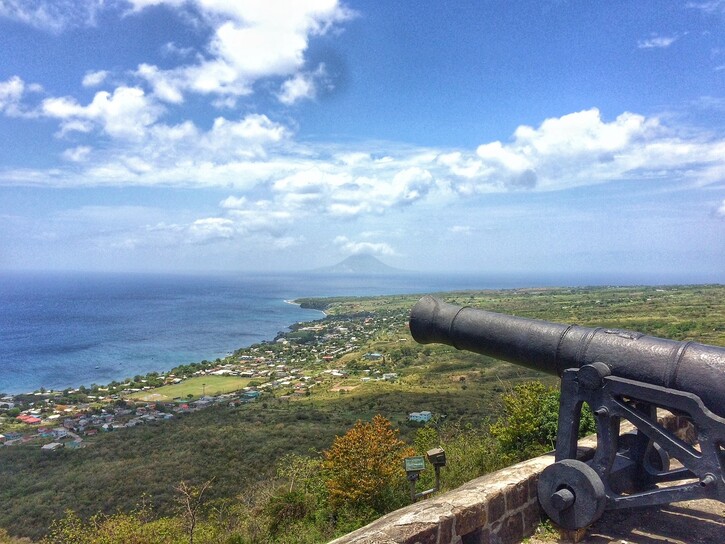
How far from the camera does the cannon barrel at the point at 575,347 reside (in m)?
3.60

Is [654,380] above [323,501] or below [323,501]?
above

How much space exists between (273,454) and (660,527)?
2469 centimetres

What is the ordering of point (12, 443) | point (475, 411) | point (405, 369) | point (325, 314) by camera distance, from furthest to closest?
1. point (325, 314)
2. point (405, 369)
3. point (12, 443)
4. point (475, 411)

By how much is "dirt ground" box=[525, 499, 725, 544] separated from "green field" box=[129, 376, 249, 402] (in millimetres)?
52660

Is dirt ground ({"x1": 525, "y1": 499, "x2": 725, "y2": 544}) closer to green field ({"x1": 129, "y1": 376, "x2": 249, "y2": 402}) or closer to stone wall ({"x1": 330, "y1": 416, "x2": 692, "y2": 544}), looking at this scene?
stone wall ({"x1": 330, "y1": 416, "x2": 692, "y2": 544})

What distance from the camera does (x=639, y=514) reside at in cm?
419

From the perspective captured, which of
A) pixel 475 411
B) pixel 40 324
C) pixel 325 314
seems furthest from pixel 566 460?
pixel 40 324

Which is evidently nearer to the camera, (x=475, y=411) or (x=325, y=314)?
(x=475, y=411)

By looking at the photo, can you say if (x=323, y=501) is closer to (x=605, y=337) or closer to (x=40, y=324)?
(x=605, y=337)

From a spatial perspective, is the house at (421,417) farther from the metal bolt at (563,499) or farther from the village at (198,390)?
the metal bolt at (563,499)

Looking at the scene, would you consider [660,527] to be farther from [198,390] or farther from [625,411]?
[198,390]

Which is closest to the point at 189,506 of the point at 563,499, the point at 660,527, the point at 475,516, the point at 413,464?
the point at 413,464

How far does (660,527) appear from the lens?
399cm

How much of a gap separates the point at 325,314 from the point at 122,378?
72.5 m
